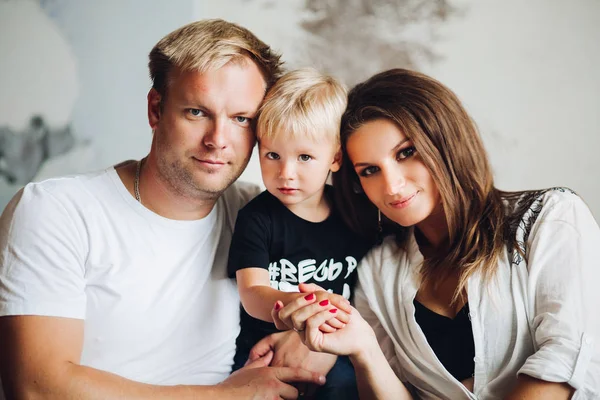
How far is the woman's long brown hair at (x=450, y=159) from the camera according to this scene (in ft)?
5.02

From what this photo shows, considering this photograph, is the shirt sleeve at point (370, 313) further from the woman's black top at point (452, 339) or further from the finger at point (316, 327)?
the finger at point (316, 327)

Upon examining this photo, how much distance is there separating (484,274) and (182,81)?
1018 mm

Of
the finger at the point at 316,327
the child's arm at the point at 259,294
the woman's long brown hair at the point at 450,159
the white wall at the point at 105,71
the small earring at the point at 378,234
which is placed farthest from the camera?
the white wall at the point at 105,71

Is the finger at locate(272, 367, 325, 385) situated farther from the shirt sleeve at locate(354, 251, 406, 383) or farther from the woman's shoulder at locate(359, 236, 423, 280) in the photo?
the woman's shoulder at locate(359, 236, 423, 280)

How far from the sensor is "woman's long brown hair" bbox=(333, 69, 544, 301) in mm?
1529

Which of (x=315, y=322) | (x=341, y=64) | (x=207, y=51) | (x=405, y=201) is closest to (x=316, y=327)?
(x=315, y=322)

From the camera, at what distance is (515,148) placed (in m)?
2.28

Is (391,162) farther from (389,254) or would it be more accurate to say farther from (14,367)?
(14,367)

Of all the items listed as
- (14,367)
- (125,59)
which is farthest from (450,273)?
(125,59)

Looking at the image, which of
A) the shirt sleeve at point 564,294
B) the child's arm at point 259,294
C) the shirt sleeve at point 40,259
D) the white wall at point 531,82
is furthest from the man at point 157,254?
the white wall at point 531,82

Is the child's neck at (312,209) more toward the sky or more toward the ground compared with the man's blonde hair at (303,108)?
more toward the ground

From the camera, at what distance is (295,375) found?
5.29 feet

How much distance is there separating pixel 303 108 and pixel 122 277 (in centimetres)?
70

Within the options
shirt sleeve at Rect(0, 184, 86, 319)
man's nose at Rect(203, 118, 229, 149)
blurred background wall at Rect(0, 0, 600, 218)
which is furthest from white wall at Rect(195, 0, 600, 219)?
shirt sleeve at Rect(0, 184, 86, 319)
